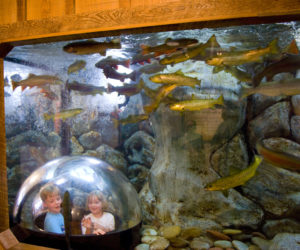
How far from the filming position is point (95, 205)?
103 inches

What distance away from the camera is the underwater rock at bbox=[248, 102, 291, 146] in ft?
11.3

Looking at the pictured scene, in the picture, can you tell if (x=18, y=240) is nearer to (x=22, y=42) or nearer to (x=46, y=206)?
(x=46, y=206)

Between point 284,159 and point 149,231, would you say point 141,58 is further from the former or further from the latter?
point 149,231

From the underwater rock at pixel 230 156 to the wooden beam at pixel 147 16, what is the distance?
2.21m

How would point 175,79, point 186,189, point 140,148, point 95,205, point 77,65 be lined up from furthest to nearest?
point 140,148 → point 77,65 → point 186,189 → point 175,79 → point 95,205

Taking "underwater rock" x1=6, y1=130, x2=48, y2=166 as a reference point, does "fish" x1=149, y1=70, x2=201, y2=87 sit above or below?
above

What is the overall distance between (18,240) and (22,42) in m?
2.17

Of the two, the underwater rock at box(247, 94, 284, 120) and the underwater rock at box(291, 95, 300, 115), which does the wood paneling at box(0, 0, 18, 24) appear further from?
the underwater rock at box(291, 95, 300, 115)

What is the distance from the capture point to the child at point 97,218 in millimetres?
2508

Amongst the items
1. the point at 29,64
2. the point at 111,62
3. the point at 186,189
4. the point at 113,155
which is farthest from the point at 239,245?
the point at 29,64

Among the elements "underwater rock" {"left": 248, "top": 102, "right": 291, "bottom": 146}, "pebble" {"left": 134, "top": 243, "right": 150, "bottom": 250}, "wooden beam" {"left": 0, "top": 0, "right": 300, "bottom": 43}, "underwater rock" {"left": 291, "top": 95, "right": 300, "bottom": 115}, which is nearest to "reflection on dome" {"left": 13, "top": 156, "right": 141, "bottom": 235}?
"pebble" {"left": 134, "top": 243, "right": 150, "bottom": 250}

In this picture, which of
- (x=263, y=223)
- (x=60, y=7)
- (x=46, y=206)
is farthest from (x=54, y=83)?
(x=263, y=223)

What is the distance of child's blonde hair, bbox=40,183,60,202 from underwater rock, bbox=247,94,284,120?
2787mm

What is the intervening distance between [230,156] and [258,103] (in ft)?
2.89
